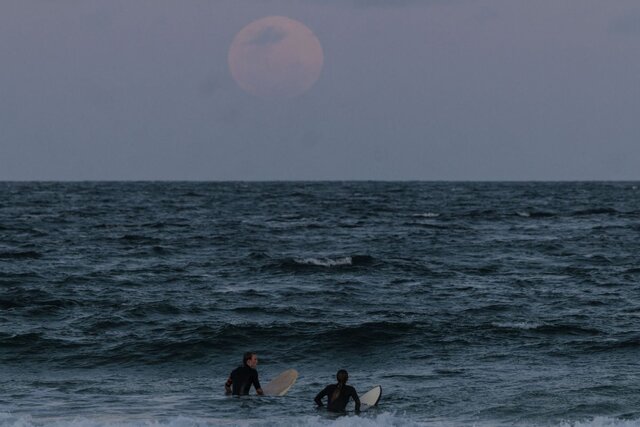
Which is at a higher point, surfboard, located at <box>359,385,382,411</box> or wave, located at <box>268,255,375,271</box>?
wave, located at <box>268,255,375,271</box>

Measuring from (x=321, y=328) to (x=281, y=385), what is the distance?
8.12m

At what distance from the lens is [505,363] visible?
81.2 feet

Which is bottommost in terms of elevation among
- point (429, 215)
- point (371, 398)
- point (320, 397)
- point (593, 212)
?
point (371, 398)

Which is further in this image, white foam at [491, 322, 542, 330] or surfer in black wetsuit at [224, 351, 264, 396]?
white foam at [491, 322, 542, 330]

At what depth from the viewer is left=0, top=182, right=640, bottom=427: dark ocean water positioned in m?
19.9

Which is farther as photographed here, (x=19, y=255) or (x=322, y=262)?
(x=19, y=255)

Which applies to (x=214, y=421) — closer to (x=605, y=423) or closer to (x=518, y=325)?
(x=605, y=423)

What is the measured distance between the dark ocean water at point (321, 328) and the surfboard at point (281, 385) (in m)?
0.29

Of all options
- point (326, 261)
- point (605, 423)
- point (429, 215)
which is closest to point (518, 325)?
point (605, 423)

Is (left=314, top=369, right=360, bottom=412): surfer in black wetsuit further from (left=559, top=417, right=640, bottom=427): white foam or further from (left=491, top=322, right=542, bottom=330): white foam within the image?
(left=491, top=322, right=542, bottom=330): white foam

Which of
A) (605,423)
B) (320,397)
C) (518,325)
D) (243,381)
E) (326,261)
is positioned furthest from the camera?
(326,261)

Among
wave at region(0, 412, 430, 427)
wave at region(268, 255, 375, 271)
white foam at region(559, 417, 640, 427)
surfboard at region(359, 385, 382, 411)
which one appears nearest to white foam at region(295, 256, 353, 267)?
wave at region(268, 255, 375, 271)

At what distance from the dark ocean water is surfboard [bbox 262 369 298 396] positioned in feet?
0.95

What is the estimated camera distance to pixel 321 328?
97.3 feet
